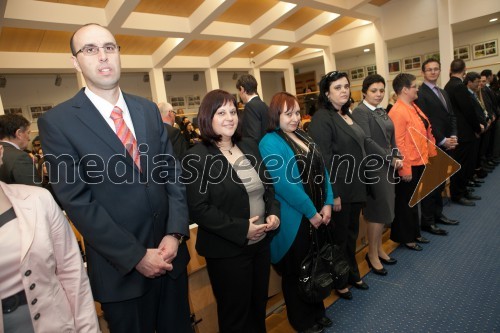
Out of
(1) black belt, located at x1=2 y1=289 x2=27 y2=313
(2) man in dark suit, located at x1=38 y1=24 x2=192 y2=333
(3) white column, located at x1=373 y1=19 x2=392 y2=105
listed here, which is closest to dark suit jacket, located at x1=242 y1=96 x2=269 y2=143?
(2) man in dark suit, located at x1=38 y1=24 x2=192 y2=333

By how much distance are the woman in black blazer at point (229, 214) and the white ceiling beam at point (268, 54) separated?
36.3ft

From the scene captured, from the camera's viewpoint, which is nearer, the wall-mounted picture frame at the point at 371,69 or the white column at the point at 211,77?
the white column at the point at 211,77

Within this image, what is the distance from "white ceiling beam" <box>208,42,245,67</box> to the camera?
10594 mm

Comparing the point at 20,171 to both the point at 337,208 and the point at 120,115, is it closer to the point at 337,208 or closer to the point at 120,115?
the point at 120,115

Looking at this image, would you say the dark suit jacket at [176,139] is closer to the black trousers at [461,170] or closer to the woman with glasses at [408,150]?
the woman with glasses at [408,150]

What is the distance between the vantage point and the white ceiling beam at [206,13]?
24.1 feet

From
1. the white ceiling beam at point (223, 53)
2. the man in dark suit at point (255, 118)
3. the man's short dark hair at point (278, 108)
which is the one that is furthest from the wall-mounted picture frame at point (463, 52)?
the man's short dark hair at point (278, 108)

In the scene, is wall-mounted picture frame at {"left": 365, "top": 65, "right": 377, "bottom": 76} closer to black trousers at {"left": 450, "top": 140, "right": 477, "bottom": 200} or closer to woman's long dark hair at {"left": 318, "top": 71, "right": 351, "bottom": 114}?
black trousers at {"left": 450, "top": 140, "right": 477, "bottom": 200}

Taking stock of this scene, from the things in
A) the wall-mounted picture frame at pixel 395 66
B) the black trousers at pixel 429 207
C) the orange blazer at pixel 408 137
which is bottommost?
the black trousers at pixel 429 207

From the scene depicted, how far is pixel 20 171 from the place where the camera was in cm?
227

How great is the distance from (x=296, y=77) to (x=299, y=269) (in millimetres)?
16874

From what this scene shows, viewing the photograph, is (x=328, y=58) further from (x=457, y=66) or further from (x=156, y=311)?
(x=156, y=311)

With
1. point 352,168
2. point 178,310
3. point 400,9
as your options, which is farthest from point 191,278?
point 400,9

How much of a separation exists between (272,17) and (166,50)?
3.30 metres
